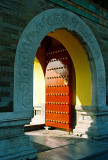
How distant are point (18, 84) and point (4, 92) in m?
0.35

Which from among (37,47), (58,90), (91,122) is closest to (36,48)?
(37,47)

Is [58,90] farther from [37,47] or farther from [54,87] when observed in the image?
[37,47]

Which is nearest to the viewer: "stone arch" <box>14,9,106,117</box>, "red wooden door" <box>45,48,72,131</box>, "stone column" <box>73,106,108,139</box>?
"stone arch" <box>14,9,106,117</box>

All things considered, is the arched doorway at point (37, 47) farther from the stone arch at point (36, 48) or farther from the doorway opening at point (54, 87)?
the doorway opening at point (54, 87)

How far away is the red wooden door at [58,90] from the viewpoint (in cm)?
657

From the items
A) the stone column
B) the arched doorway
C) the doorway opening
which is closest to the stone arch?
the arched doorway

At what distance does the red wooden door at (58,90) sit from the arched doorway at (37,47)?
1.54ft

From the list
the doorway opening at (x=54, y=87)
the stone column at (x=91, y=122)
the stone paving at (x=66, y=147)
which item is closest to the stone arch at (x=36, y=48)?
the stone column at (x=91, y=122)

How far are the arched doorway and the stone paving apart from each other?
971 mm

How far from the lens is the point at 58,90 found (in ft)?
22.7

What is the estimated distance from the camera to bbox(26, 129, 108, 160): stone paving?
423 cm

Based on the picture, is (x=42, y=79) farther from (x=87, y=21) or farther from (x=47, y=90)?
(x=87, y=21)

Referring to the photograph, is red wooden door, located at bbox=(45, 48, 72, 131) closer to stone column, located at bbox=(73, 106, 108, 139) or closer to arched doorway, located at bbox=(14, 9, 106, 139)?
stone column, located at bbox=(73, 106, 108, 139)

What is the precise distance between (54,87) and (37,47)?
273 centimetres
